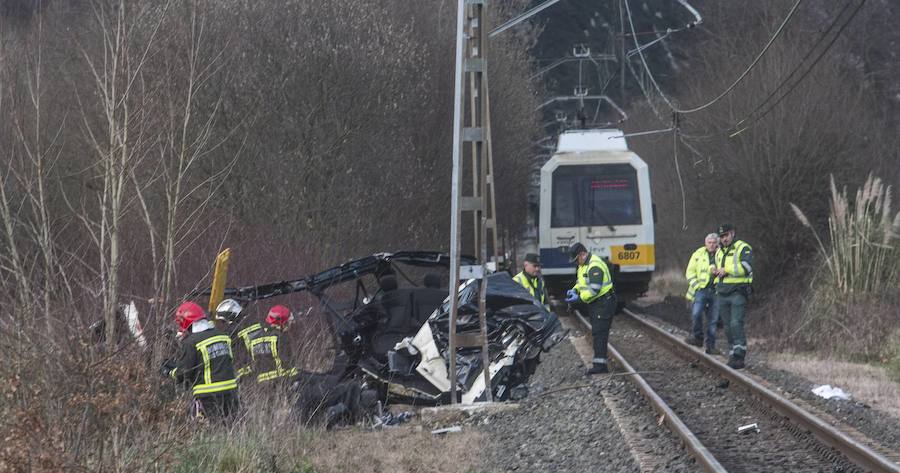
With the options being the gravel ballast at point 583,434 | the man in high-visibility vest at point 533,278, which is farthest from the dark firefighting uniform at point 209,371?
the man in high-visibility vest at point 533,278

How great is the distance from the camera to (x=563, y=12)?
67.1m

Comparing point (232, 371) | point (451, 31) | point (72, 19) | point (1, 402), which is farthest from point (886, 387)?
point (451, 31)

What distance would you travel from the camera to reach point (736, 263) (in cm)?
1505

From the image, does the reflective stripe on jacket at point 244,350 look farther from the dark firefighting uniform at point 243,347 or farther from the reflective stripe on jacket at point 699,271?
the reflective stripe on jacket at point 699,271

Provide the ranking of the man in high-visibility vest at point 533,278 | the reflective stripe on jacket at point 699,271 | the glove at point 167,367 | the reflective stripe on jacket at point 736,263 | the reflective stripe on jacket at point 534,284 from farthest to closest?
the reflective stripe on jacket at point 699,271 < the reflective stripe on jacket at point 534,284 < the man in high-visibility vest at point 533,278 < the reflective stripe on jacket at point 736,263 < the glove at point 167,367

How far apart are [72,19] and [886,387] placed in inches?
833

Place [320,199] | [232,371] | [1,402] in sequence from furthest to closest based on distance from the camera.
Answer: [320,199]
[232,371]
[1,402]

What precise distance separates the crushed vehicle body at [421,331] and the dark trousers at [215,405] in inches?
111

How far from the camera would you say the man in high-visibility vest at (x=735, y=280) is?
15062 mm

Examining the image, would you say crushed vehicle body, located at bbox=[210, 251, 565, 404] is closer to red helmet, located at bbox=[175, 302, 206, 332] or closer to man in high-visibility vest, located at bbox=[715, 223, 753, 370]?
red helmet, located at bbox=[175, 302, 206, 332]

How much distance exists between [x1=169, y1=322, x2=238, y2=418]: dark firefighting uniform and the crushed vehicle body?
287 cm

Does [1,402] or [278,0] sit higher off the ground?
[278,0]

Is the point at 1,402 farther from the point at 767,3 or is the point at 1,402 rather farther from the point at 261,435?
the point at 767,3

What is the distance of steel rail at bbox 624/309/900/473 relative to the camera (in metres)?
8.95
